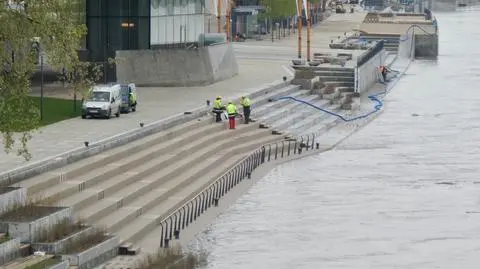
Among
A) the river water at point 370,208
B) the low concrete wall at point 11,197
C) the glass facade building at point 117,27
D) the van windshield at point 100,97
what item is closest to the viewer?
the low concrete wall at point 11,197

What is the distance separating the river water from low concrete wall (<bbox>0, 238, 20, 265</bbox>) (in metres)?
6.15

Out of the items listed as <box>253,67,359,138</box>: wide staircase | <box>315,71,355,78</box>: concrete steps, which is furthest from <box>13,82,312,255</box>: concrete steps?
<box>315,71,355,78</box>: concrete steps

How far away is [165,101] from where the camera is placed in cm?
6156

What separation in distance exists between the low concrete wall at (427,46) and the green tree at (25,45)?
9925 centimetres

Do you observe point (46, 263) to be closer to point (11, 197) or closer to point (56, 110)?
point (11, 197)

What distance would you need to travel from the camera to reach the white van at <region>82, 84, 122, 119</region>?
53719mm

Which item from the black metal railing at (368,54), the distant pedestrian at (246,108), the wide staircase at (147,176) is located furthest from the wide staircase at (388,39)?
the wide staircase at (147,176)

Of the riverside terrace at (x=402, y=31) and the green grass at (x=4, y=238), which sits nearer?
the green grass at (x=4, y=238)

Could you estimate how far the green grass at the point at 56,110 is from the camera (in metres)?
52.9

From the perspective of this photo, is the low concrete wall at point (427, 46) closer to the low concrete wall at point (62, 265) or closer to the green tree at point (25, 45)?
the green tree at point (25, 45)

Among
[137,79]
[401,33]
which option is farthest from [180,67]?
[401,33]

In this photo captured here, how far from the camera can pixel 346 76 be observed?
8181cm

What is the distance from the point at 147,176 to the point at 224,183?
4397 millimetres

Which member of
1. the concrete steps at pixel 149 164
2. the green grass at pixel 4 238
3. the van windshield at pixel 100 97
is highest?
the van windshield at pixel 100 97
